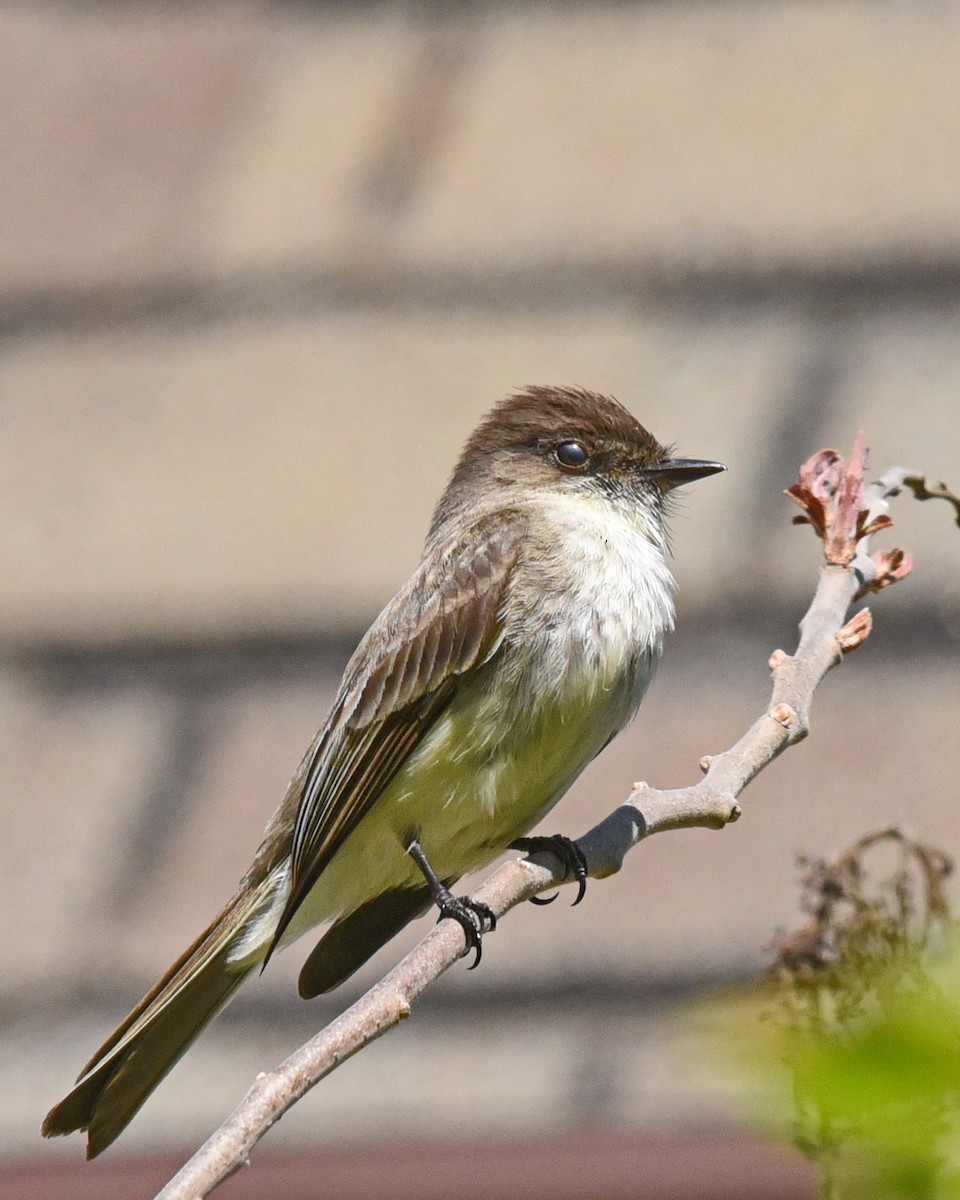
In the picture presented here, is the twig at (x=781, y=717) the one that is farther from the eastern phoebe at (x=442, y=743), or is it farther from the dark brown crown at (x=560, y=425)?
the dark brown crown at (x=560, y=425)

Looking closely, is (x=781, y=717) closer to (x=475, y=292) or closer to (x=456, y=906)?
(x=456, y=906)

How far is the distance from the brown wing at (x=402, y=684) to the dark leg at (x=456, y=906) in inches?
4.7

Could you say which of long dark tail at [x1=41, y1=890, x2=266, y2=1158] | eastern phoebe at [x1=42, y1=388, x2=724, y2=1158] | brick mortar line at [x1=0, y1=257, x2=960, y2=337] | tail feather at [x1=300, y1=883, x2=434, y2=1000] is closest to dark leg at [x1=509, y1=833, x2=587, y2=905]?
eastern phoebe at [x1=42, y1=388, x2=724, y2=1158]

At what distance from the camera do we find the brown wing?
269 cm

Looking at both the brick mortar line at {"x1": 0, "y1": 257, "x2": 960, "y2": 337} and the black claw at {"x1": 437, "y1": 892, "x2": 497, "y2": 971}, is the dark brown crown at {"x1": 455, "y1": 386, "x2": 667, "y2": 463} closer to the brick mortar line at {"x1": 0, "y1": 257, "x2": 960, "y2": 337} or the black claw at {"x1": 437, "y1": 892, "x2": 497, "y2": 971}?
the black claw at {"x1": 437, "y1": 892, "x2": 497, "y2": 971}

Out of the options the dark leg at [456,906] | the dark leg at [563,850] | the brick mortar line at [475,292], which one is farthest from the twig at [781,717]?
the brick mortar line at [475,292]

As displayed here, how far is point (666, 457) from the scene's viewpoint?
10.5 feet

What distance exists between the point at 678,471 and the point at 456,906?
0.93 m

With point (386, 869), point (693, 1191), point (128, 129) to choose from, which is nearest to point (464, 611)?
point (386, 869)

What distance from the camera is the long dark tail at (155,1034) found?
2430 millimetres

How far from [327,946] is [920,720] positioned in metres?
2.31

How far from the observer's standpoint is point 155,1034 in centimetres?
264

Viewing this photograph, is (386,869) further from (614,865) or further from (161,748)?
(161,748)

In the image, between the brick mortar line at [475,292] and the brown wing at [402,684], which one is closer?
the brown wing at [402,684]
